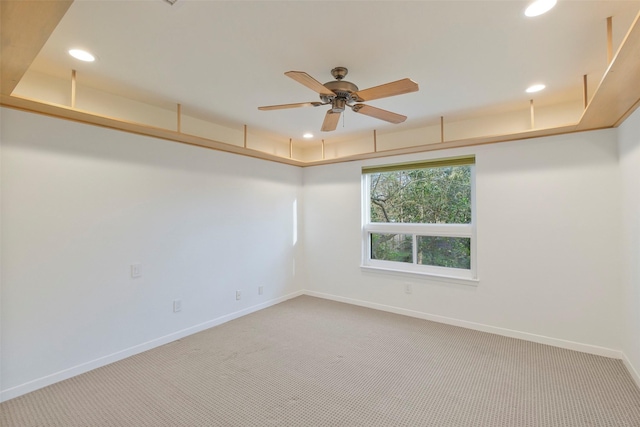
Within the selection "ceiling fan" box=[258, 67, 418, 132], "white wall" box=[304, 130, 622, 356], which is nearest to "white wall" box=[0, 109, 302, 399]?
"ceiling fan" box=[258, 67, 418, 132]

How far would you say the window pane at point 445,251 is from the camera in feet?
12.4

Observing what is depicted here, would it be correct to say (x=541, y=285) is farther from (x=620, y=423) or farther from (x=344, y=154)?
(x=344, y=154)

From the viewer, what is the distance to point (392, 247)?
437 centimetres

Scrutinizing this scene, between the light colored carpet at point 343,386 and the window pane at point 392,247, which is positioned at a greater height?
the window pane at point 392,247

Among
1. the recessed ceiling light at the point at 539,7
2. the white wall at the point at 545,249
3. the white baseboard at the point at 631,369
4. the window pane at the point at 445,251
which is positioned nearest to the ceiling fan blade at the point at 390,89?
the recessed ceiling light at the point at 539,7

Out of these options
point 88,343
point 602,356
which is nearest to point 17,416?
point 88,343

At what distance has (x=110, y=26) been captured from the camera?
1.75 meters

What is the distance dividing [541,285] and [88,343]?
4.44m

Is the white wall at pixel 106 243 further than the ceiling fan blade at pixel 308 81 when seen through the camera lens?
Yes

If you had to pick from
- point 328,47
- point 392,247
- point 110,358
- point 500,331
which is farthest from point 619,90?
point 110,358

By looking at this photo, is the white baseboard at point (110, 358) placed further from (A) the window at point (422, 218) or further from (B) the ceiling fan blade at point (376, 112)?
(B) the ceiling fan blade at point (376, 112)

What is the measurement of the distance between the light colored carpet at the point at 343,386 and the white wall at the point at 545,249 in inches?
11.0

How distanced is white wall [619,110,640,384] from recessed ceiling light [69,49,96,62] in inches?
159

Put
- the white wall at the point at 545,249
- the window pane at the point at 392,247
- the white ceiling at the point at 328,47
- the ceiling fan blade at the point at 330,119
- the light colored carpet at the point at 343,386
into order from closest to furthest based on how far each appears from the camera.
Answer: the white ceiling at the point at 328,47 < the light colored carpet at the point at 343,386 < the ceiling fan blade at the point at 330,119 < the white wall at the point at 545,249 < the window pane at the point at 392,247
